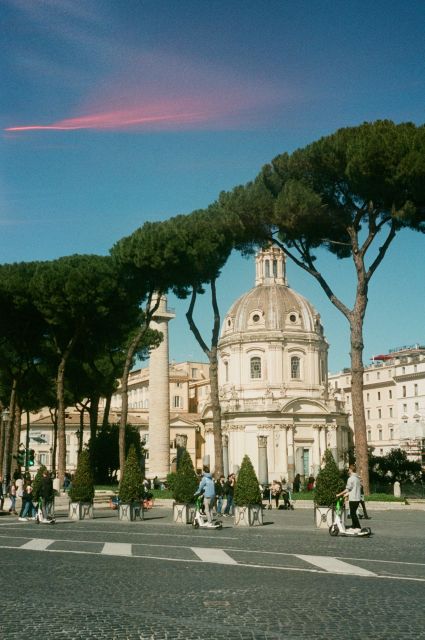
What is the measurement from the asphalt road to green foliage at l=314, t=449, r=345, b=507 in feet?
6.77

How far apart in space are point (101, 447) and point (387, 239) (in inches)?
1034

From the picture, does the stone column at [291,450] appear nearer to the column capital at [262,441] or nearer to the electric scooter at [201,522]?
the column capital at [262,441]

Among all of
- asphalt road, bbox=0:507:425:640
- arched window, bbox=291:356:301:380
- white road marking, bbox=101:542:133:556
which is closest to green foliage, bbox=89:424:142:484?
arched window, bbox=291:356:301:380

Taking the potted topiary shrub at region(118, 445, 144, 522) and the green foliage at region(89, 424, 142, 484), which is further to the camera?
the green foliage at region(89, 424, 142, 484)

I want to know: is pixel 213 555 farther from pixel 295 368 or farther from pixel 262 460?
pixel 295 368

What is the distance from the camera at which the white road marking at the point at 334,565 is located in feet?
34.8

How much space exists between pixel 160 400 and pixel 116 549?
1749 inches

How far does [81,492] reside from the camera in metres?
22.6

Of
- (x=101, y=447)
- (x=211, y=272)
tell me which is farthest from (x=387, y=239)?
(x=101, y=447)

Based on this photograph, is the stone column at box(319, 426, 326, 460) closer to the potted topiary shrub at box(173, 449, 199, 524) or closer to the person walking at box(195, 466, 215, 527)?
the potted topiary shrub at box(173, 449, 199, 524)

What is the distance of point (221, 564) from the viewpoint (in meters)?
11.6

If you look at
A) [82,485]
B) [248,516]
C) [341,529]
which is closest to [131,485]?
[82,485]

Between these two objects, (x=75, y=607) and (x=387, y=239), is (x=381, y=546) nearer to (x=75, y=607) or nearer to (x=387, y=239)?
(x=75, y=607)

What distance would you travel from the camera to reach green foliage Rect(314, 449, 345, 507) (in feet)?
60.8
